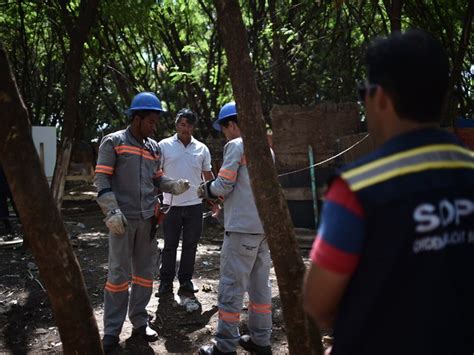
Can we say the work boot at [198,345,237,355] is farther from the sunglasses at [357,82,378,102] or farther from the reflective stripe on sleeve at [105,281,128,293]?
the sunglasses at [357,82,378,102]

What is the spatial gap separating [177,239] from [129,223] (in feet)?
5.15

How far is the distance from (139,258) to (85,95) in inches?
584

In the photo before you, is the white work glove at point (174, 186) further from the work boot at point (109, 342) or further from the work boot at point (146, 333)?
Answer: the work boot at point (109, 342)

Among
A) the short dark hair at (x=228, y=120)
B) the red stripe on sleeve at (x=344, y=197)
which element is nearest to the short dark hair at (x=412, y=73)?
the red stripe on sleeve at (x=344, y=197)

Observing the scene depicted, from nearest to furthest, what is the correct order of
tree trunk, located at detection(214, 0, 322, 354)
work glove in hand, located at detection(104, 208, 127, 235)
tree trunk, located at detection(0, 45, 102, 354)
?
1. tree trunk, located at detection(0, 45, 102, 354)
2. tree trunk, located at detection(214, 0, 322, 354)
3. work glove in hand, located at detection(104, 208, 127, 235)

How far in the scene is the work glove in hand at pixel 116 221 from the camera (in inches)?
164

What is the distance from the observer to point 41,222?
2.40 meters

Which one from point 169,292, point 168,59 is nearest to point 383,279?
point 169,292

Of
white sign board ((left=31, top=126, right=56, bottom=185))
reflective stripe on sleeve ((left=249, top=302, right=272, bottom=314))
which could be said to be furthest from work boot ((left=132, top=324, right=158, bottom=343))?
white sign board ((left=31, top=126, right=56, bottom=185))

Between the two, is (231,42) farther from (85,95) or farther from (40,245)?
(85,95)

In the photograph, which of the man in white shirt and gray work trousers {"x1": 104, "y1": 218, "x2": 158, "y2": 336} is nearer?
gray work trousers {"x1": 104, "y1": 218, "x2": 158, "y2": 336}

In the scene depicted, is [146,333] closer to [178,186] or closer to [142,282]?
[142,282]

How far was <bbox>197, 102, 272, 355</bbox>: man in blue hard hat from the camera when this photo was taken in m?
4.21

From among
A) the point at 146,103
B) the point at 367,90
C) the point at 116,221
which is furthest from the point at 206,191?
the point at 367,90
